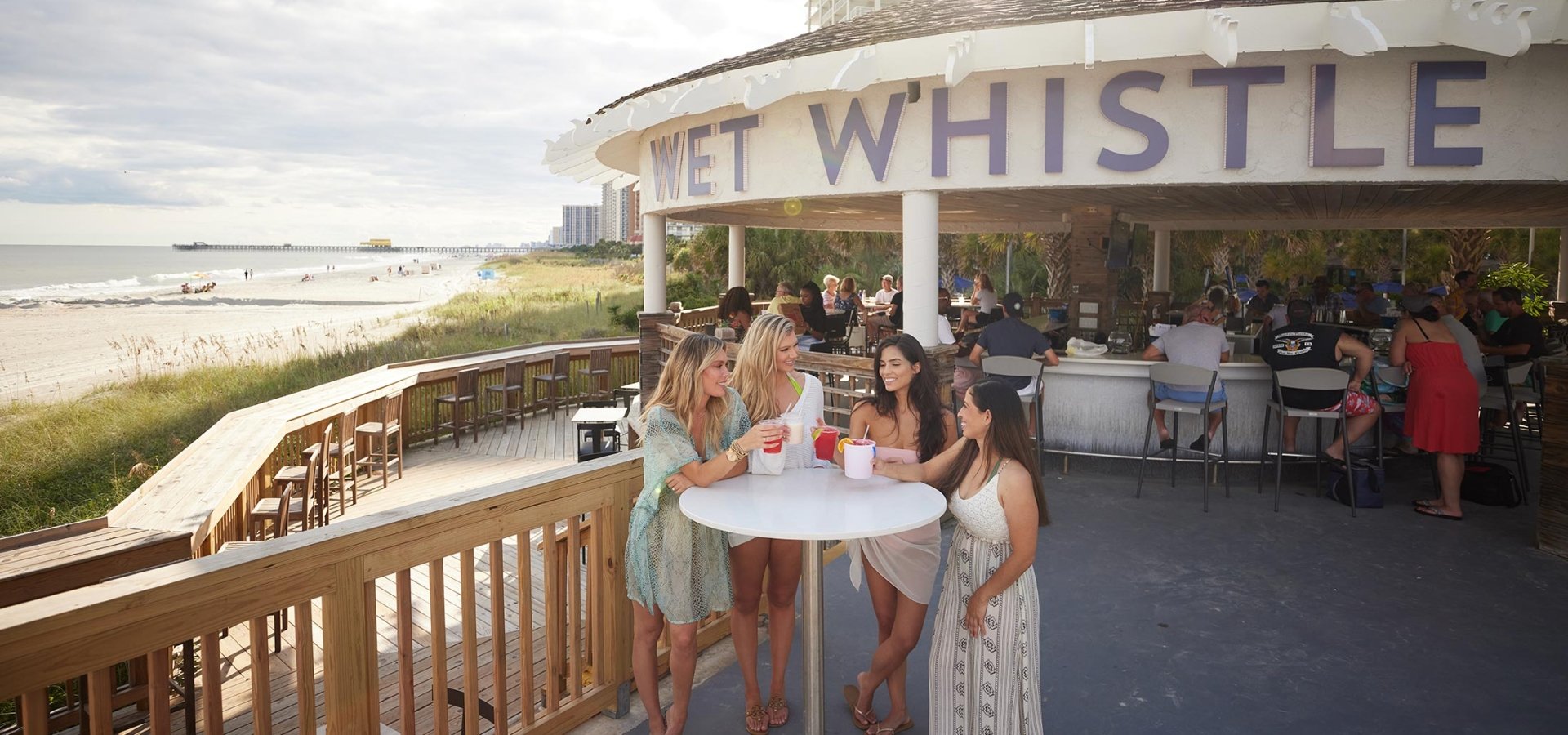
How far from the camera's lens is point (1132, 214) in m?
15.1

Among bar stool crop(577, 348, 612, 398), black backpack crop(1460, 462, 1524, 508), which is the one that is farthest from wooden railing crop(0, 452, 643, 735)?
bar stool crop(577, 348, 612, 398)

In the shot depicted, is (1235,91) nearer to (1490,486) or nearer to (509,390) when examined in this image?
(1490,486)

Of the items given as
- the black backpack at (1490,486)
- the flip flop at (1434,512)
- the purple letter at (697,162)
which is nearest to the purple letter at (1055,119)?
the purple letter at (697,162)

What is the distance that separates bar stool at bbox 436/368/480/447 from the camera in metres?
13.1

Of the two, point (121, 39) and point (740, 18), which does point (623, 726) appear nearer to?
point (740, 18)

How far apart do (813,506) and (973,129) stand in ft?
15.8

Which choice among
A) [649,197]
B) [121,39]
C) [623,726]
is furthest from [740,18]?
[623,726]

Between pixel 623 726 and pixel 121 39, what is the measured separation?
62.5m

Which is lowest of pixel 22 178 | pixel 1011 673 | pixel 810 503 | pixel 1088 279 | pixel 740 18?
pixel 1011 673

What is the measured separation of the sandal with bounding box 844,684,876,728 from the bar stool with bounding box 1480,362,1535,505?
240 inches

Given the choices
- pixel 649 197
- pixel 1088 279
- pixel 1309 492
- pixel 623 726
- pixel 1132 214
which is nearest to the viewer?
pixel 623 726

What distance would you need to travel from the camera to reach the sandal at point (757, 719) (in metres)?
3.46

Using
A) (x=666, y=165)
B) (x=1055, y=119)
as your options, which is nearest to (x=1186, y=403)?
(x=1055, y=119)

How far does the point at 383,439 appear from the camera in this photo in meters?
10.9
